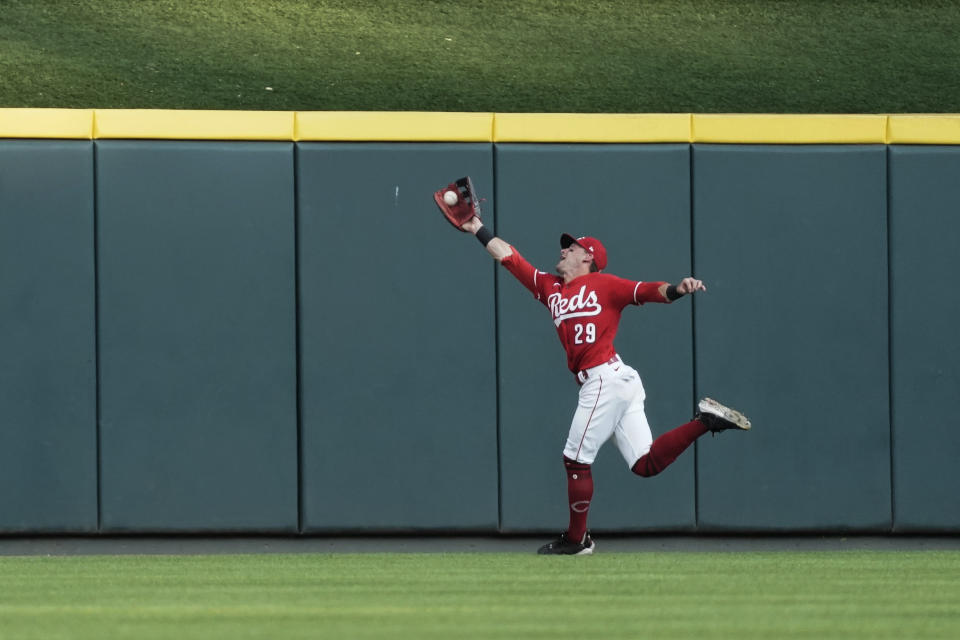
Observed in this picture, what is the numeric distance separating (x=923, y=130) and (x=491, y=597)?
15.9 ft

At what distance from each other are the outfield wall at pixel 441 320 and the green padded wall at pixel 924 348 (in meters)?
0.02

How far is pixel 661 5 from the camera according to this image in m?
13.8

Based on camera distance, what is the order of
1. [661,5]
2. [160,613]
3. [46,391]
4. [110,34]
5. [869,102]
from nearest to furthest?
[160,613] < [46,391] < [869,102] < [110,34] < [661,5]

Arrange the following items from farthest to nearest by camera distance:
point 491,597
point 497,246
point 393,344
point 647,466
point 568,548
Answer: point 393,344
point 568,548
point 497,246
point 647,466
point 491,597

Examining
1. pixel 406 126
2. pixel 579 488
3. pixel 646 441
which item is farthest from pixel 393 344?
pixel 646 441

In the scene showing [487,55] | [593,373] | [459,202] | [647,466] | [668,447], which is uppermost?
[487,55]

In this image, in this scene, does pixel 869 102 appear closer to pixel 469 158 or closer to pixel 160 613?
pixel 469 158

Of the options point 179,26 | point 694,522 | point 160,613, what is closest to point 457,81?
point 179,26

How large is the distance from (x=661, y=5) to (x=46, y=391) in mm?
8404

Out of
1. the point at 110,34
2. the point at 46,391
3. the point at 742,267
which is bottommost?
the point at 46,391

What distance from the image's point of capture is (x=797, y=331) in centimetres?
819

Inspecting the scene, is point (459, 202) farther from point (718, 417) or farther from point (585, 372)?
point (718, 417)

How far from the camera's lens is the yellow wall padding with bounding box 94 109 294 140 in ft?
26.0

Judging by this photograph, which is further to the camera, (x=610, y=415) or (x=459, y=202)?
(x=459, y=202)
